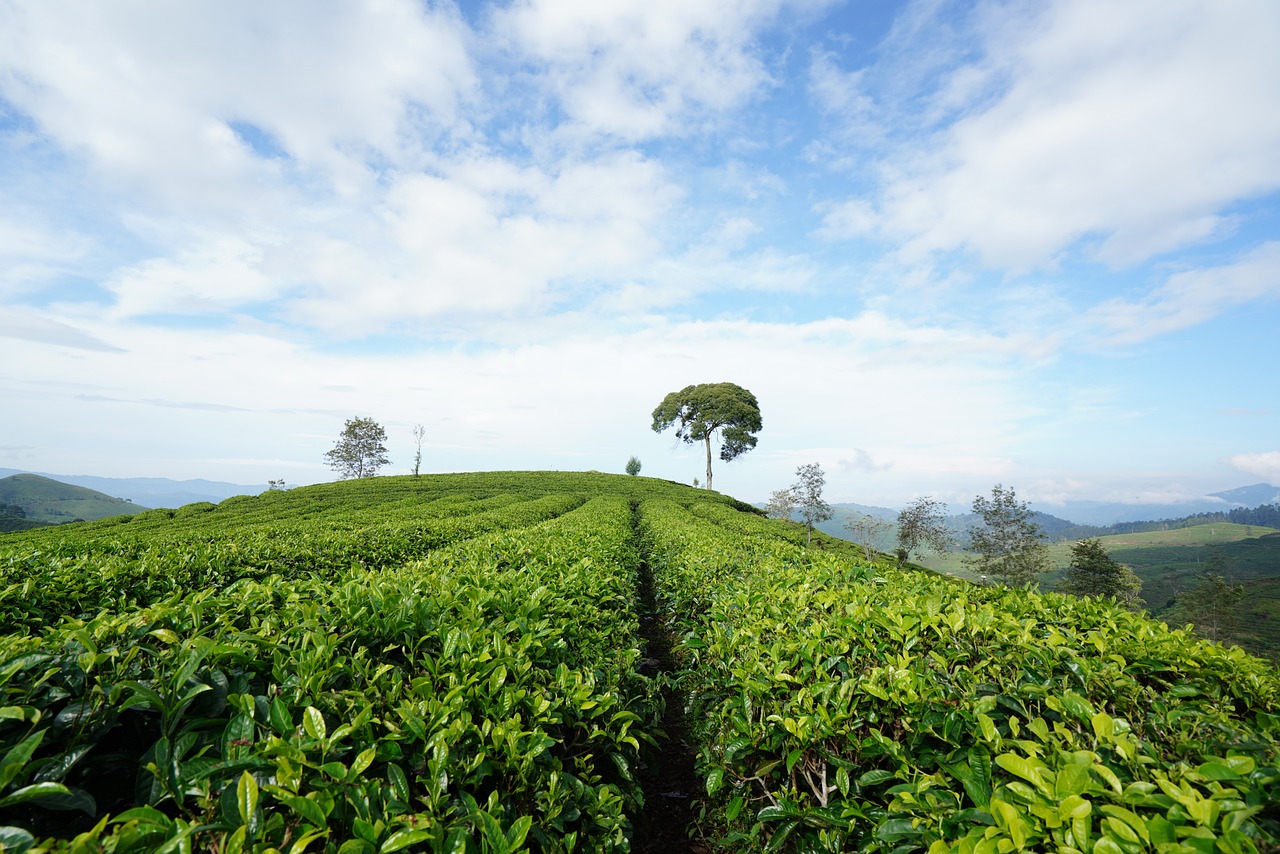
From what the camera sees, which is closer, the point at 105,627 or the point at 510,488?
the point at 105,627

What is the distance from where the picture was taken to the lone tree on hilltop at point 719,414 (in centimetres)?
4806

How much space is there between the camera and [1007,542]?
39000 mm

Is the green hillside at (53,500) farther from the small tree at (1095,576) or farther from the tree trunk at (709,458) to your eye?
the small tree at (1095,576)

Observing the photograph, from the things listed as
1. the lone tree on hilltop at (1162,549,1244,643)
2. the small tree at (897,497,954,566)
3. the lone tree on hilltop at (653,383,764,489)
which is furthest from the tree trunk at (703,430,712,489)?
the lone tree on hilltop at (1162,549,1244,643)

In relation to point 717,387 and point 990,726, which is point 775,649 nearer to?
point 990,726

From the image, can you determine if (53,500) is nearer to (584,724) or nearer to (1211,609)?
(584,724)

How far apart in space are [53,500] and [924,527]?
197 m

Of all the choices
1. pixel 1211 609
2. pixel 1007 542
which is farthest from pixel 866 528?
pixel 1211 609

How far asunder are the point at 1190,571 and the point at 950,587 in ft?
452

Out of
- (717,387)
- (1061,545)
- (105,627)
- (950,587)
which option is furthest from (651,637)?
(1061,545)

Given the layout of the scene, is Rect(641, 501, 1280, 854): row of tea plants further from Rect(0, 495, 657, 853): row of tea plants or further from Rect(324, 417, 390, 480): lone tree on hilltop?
Rect(324, 417, 390, 480): lone tree on hilltop

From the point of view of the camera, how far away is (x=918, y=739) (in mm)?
2580

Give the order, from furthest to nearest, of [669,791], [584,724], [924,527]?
1. [924,527]
2. [669,791]
3. [584,724]

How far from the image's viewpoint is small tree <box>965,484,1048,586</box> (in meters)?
37.4
